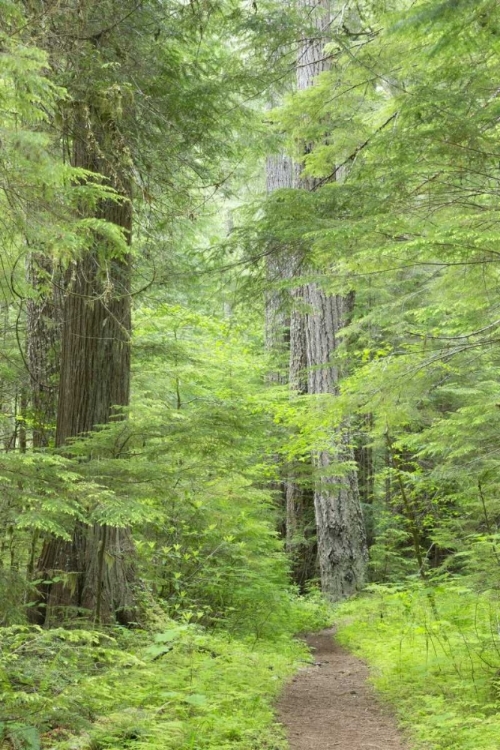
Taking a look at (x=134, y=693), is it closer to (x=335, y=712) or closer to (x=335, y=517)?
(x=335, y=712)

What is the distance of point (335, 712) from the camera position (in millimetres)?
5414

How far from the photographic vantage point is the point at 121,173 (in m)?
6.48

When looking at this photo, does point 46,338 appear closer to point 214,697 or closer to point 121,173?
point 121,173

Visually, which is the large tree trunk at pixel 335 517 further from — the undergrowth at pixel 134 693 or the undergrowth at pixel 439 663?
the undergrowth at pixel 134 693

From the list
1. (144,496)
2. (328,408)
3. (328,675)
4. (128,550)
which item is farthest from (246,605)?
(144,496)

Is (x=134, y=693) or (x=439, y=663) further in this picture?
(x=439, y=663)

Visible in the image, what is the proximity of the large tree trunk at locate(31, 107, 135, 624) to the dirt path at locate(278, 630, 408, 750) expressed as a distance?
1.78m

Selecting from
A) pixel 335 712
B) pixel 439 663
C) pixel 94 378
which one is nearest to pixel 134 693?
pixel 335 712

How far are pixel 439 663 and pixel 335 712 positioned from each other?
3.38ft

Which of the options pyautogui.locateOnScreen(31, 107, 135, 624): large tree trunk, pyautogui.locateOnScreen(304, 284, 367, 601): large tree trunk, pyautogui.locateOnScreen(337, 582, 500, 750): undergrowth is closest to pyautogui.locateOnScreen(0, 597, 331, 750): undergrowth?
pyautogui.locateOnScreen(31, 107, 135, 624): large tree trunk

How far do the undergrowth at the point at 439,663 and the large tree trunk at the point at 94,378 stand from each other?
8.69 feet

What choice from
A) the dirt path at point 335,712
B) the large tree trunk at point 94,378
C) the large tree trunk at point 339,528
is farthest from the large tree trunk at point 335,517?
the large tree trunk at point 94,378

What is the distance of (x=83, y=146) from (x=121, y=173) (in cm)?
44

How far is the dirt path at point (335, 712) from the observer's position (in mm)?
4613
